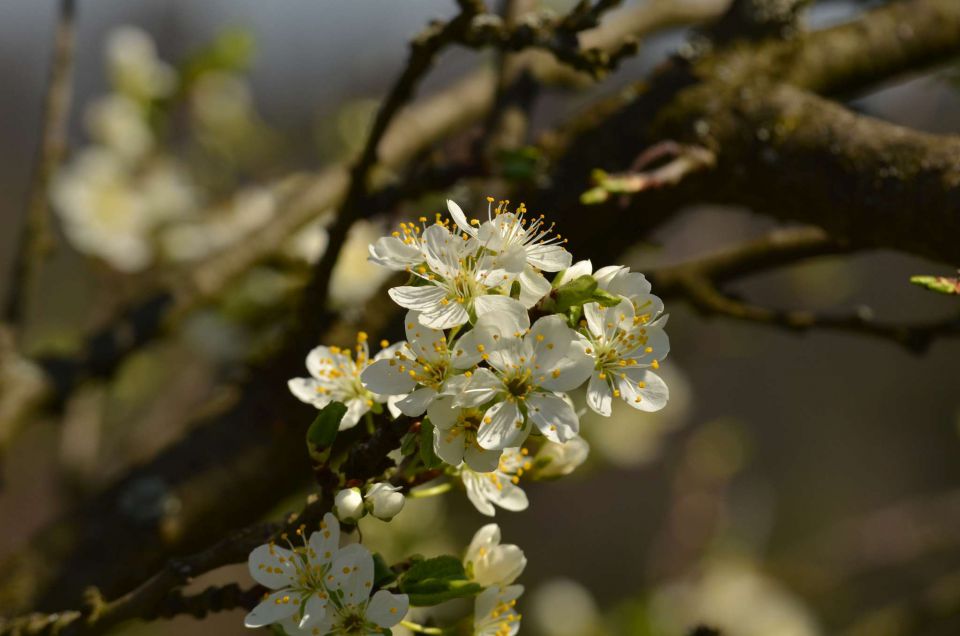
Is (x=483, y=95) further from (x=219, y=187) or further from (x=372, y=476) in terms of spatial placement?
(x=372, y=476)

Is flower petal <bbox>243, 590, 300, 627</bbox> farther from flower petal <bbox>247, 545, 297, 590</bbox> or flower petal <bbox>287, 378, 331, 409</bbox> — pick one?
flower petal <bbox>287, 378, 331, 409</bbox>

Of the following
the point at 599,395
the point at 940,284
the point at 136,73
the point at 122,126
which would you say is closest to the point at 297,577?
the point at 599,395

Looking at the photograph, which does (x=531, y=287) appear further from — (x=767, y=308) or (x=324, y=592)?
(x=767, y=308)

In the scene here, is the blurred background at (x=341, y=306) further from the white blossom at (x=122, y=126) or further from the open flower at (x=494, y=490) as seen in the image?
the open flower at (x=494, y=490)

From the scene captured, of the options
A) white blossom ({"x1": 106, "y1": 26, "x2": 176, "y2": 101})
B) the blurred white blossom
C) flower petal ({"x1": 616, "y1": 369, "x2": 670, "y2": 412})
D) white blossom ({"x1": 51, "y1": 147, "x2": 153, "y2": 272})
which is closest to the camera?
flower petal ({"x1": 616, "y1": 369, "x2": 670, "y2": 412})

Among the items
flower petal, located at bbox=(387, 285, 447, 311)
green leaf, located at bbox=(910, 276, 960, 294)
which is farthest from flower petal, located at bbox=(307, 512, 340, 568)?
green leaf, located at bbox=(910, 276, 960, 294)

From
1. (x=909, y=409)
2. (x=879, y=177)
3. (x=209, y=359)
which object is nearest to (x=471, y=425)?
(x=879, y=177)

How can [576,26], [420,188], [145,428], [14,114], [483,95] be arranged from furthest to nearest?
1. [14,114]
2. [145,428]
3. [483,95]
4. [420,188]
5. [576,26]
